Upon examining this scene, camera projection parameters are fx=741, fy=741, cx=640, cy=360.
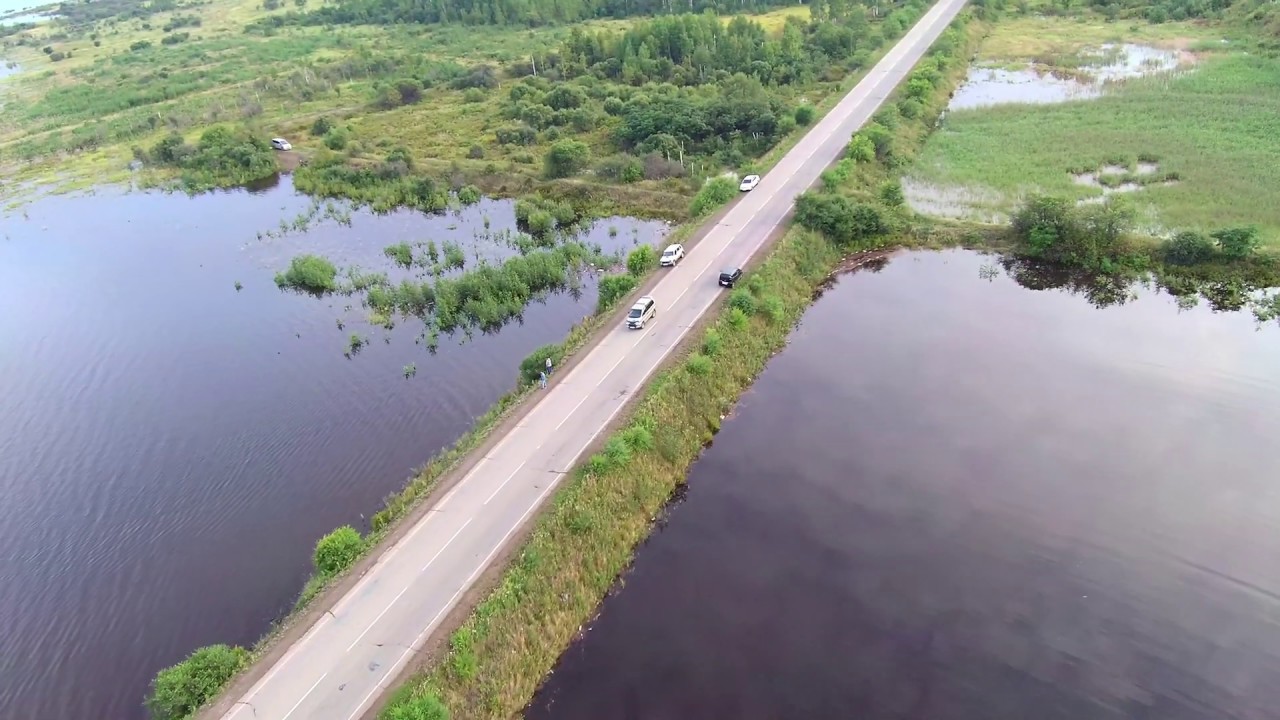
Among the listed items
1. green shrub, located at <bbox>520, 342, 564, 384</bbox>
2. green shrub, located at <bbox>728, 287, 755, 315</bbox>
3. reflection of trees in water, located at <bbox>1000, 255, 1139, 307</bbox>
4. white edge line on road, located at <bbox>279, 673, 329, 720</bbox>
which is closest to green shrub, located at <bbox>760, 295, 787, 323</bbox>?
green shrub, located at <bbox>728, 287, 755, 315</bbox>

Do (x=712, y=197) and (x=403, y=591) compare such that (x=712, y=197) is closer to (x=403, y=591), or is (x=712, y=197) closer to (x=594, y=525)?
(x=594, y=525)

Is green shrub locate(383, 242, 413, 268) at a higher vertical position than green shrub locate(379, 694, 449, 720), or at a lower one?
lower

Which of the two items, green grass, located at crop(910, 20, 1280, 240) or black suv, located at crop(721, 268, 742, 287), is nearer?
black suv, located at crop(721, 268, 742, 287)

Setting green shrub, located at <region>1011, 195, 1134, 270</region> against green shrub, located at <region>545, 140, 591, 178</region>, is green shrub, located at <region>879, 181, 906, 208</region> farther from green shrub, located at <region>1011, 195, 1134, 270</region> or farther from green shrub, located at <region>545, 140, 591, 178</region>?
green shrub, located at <region>545, 140, 591, 178</region>

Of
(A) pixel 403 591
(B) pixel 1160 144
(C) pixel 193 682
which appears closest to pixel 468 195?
(A) pixel 403 591

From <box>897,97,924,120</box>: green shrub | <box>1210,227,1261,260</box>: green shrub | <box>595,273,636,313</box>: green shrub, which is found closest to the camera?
<box>1210,227,1261,260</box>: green shrub

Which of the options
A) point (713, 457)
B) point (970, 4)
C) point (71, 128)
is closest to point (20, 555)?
point (713, 457)

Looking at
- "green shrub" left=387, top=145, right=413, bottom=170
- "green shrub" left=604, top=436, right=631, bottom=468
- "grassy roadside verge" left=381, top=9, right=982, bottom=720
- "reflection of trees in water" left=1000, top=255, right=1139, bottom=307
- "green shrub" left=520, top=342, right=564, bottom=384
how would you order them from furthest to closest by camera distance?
"green shrub" left=387, top=145, right=413, bottom=170 < "reflection of trees in water" left=1000, top=255, right=1139, bottom=307 < "green shrub" left=520, top=342, right=564, bottom=384 < "green shrub" left=604, top=436, right=631, bottom=468 < "grassy roadside verge" left=381, top=9, right=982, bottom=720
